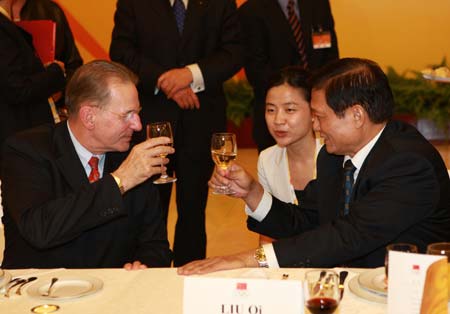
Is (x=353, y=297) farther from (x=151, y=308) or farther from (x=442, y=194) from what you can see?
(x=442, y=194)

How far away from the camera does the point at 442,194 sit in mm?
2670

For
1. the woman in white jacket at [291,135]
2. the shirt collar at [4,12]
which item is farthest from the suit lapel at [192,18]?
the shirt collar at [4,12]

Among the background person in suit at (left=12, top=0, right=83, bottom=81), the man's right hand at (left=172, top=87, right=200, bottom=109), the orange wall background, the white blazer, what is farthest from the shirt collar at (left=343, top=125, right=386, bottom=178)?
the orange wall background

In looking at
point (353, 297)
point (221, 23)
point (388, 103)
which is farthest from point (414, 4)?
point (353, 297)

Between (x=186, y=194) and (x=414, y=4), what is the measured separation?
623cm

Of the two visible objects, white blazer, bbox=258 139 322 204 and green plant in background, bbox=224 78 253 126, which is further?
green plant in background, bbox=224 78 253 126

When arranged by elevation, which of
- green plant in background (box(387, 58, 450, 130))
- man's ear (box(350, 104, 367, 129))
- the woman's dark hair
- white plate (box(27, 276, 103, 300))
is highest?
man's ear (box(350, 104, 367, 129))

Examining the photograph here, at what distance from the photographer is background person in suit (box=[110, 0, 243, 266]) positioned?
4332 millimetres

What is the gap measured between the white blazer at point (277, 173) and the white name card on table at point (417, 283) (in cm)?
214

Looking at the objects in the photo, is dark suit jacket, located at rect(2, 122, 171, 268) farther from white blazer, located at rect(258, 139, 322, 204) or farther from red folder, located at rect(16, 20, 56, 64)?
red folder, located at rect(16, 20, 56, 64)

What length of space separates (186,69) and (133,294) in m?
2.25

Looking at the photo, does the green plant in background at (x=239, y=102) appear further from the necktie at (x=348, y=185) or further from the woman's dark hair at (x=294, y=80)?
the necktie at (x=348, y=185)

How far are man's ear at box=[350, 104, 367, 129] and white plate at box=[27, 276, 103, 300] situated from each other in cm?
110

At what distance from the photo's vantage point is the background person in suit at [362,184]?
102 inches
